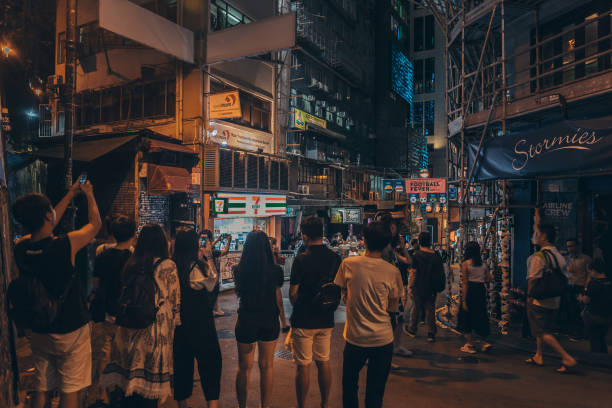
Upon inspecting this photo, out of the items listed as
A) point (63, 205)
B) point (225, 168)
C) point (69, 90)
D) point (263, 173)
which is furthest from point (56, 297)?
point (263, 173)

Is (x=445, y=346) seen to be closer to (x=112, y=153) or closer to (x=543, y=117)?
(x=543, y=117)

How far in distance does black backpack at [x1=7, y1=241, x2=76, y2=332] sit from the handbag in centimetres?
671

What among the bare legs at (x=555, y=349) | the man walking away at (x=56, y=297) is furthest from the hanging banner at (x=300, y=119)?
the man walking away at (x=56, y=297)

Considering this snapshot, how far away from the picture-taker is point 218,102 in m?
14.9

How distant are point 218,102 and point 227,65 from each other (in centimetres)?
247

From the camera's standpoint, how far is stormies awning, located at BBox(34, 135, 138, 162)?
12769mm


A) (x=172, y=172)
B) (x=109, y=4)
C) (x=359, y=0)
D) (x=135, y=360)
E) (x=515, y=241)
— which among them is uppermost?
(x=359, y=0)

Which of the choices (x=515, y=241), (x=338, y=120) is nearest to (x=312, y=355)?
(x=515, y=241)

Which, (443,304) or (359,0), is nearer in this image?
(443,304)

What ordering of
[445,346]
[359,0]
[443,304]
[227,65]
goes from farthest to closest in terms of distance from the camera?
[359,0] → [227,65] → [443,304] → [445,346]

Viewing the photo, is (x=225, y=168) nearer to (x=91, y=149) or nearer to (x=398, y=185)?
(x=91, y=149)

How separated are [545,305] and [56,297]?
694cm

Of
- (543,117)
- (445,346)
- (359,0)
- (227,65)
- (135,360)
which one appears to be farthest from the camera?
(359,0)

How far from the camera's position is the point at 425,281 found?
7.54 meters
